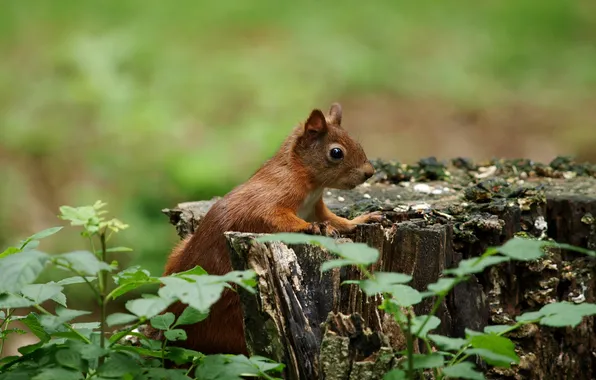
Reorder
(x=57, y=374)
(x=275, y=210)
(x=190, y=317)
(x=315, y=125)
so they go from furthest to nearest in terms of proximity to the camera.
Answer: (x=315, y=125)
(x=275, y=210)
(x=190, y=317)
(x=57, y=374)

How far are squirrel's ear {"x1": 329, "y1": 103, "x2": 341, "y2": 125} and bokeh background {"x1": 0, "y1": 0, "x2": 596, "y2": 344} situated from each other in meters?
2.51

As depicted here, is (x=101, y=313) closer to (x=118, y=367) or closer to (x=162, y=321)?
(x=118, y=367)

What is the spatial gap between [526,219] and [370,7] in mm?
6513

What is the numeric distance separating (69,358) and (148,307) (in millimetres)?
345

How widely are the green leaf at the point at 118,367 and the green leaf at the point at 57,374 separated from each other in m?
0.08

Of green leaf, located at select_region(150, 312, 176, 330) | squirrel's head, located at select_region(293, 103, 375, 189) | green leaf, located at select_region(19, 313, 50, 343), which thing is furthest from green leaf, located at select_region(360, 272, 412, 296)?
squirrel's head, located at select_region(293, 103, 375, 189)

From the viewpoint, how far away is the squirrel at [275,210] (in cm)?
285

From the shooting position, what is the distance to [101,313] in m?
1.99

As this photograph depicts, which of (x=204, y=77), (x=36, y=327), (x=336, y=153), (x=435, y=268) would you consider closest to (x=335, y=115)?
(x=336, y=153)

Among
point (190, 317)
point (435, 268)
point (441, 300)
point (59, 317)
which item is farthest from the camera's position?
point (435, 268)

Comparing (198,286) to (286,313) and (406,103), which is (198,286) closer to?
(286,313)

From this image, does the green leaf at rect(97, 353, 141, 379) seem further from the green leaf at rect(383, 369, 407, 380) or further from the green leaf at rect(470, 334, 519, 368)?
the green leaf at rect(470, 334, 519, 368)

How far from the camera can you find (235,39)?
28.6 feet

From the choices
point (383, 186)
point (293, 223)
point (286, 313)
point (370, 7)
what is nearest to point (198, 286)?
point (286, 313)
